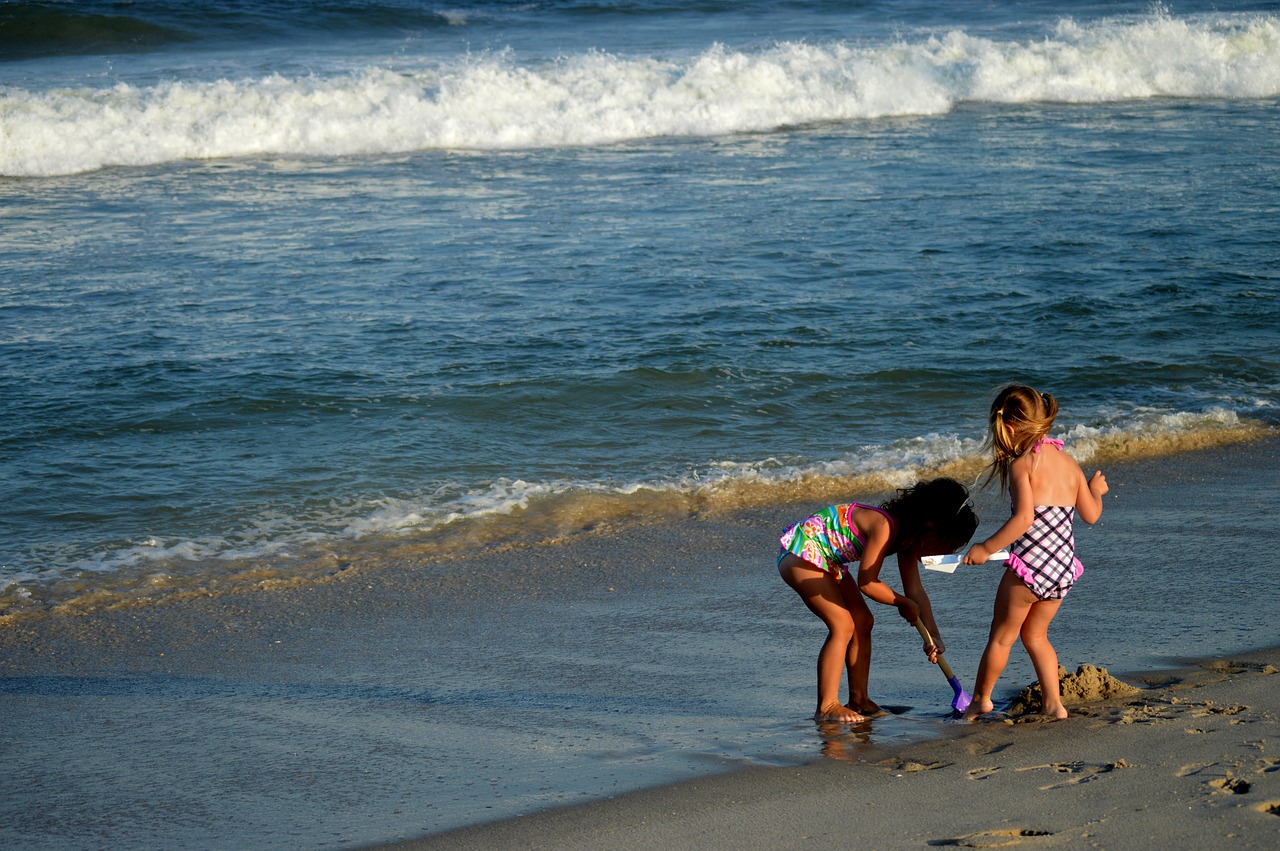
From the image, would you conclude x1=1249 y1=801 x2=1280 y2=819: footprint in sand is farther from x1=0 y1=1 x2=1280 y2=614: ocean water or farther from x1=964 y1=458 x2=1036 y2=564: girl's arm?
x1=0 y1=1 x2=1280 y2=614: ocean water

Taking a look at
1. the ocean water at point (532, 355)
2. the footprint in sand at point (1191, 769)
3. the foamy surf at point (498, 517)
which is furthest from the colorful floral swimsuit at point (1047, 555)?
the foamy surf at point (498, 517)

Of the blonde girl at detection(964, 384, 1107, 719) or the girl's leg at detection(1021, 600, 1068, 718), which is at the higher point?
the blonde girl at detection(964, 384, 1107, 719)

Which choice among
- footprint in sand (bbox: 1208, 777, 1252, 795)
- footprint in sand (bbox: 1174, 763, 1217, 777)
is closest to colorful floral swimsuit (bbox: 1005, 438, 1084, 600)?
footprint in sand (bbox: 1174, 763, 1217, 777)

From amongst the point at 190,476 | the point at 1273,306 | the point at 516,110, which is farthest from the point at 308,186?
the point at 1273,306

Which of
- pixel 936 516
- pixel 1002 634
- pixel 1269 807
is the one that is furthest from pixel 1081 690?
pixel 1269 807

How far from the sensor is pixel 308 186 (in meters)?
14.2

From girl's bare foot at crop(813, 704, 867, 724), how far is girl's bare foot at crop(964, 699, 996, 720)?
0.32 meters

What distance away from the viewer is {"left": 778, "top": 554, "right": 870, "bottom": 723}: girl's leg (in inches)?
151

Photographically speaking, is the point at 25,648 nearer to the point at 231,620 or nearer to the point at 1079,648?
the point at 231,620

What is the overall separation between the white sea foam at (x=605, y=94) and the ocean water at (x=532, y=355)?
0.27 ft

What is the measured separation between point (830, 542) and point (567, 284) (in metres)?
6.47

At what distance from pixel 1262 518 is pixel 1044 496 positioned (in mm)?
2521

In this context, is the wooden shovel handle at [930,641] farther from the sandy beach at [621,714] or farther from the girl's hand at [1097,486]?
the girl's hand at [1097,486]

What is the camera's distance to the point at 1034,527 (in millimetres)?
3752
